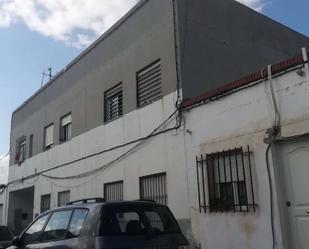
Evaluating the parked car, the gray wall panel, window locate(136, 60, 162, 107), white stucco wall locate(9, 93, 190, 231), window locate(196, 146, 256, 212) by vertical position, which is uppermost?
the gray wall panel

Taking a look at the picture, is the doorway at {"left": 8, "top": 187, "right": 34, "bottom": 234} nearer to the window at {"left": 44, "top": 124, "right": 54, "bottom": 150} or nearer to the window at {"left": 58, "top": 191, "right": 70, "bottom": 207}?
the window at {"left": 44, "top": 124, "right": 54, "bottom": 150}

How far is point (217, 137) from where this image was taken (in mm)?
9797

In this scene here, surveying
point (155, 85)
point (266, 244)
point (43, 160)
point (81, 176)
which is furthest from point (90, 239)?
point (43, 160)

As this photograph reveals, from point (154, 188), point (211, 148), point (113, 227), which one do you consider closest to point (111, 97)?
point (154, 188)

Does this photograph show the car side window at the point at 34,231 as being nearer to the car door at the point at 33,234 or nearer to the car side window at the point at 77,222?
the car door at the point at 33,234

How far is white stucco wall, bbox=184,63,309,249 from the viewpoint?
8117mm

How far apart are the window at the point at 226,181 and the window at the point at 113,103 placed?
4826 millimetres

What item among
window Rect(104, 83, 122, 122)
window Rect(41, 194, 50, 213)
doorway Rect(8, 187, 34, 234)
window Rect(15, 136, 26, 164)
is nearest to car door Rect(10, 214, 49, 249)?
window Rect(104, 83, 122, 122)

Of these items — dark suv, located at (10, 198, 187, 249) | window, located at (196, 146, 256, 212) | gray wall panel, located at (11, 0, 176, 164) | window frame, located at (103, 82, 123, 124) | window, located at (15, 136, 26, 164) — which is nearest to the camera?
dark suv, located at (10, 198, 187, 249)

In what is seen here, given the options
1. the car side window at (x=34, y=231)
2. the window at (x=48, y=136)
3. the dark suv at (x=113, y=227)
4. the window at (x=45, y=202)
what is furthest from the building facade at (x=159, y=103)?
the car side window at (x=34, y=231)

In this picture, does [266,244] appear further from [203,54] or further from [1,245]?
[1,245]

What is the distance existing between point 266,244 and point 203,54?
571 centimetres

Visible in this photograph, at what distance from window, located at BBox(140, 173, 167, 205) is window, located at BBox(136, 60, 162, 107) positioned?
2182 millimetres

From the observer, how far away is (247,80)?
29.8 ft
